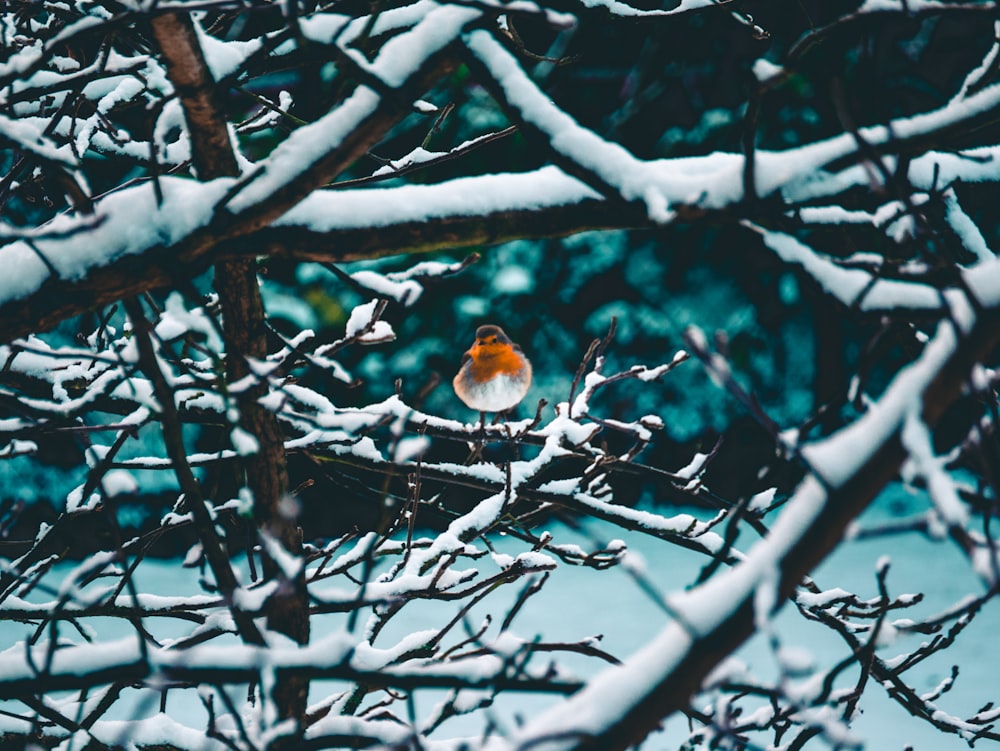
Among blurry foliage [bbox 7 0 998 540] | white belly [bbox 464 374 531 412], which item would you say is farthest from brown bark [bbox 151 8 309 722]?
blurry foliage [bbox 7 0 998 540]

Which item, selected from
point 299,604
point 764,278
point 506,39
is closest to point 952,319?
point 299,604

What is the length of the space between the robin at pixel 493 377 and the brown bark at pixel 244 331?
1.47 m

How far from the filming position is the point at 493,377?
9.76 feet

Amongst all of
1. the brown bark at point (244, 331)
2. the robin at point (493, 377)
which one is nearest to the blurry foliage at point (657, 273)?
the robin at point (493, 377)

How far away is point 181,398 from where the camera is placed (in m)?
1.88

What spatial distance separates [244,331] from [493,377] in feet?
5.11

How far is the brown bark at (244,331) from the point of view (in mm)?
1272

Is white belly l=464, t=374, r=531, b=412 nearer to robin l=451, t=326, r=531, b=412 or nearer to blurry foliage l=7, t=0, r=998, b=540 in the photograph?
robin l=451, t=326, r=531, b=412

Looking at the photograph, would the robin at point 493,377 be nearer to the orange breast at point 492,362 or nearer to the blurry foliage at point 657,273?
the orange breast at point 492,362

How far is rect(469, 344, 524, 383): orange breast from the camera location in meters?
2.98

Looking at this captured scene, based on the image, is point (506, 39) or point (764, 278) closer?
point (506, 39)

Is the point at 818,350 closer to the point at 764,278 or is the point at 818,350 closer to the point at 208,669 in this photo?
the point at 764,278

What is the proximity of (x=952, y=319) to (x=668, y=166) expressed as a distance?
21.2 inches

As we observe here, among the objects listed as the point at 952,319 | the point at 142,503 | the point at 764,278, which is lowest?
the point at 952,319
